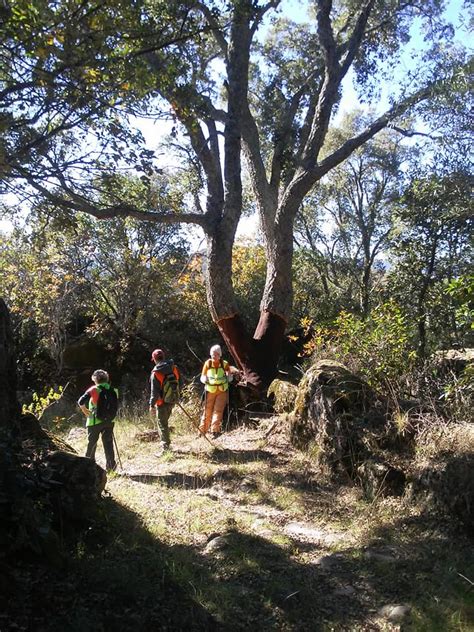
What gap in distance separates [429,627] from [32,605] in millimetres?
2723

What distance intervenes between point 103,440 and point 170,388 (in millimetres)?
1506

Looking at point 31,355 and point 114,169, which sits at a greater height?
point 114,169

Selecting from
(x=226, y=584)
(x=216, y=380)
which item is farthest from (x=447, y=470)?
(x=216, y=380)

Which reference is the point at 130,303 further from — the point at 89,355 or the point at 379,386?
the point at 379,386

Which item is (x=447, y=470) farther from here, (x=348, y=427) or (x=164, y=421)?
(x=164, y=421)

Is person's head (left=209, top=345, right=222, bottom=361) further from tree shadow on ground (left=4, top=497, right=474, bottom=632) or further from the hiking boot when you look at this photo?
tree shadow on ground (left=4, top=497, right=474, bottom=632)

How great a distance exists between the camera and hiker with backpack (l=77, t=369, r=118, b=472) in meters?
7.94

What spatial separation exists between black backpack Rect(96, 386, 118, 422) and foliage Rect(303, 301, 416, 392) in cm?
363

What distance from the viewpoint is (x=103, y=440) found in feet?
26.7

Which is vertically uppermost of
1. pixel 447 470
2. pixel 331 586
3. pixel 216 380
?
pixel 216 380

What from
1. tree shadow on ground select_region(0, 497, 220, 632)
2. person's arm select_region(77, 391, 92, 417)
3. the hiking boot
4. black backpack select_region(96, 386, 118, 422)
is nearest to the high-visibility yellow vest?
the hiking boot

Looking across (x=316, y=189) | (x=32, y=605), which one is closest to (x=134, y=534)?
(x=32, y=605)

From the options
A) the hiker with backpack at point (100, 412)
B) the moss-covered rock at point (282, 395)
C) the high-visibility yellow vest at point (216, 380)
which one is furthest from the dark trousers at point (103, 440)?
the moss-covered rock at point (282, 395)

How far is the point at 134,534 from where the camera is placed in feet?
17.1
